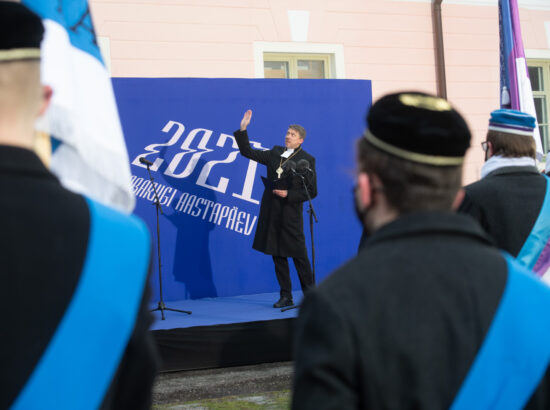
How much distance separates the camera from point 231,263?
6281 millimetres

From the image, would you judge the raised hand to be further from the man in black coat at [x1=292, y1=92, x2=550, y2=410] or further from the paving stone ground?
the man in black coat at [x1=292, y1=92, x2=550, y2=410]

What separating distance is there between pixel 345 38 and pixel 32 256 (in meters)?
7.44

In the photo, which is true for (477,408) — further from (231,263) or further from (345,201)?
(345,201)

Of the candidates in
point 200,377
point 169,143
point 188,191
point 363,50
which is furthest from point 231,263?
point 363,50

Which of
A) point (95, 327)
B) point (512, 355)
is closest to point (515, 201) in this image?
point (512, 355)

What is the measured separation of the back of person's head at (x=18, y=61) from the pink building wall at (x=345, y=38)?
Result: 631 cm

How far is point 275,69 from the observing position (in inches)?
316

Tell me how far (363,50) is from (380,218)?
7.27 metres

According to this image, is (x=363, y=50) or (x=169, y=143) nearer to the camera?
(x=169, y=143)

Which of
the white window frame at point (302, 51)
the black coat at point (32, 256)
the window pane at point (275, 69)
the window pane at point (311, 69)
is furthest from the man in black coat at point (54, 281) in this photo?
the window pane at point (311, 69)

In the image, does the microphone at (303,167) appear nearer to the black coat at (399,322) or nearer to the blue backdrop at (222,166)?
the blue backdrop at (222,166)

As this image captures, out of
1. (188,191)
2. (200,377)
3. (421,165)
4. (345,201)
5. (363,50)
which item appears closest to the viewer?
(421,165)

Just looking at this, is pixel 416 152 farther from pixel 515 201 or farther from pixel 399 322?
pixel 515 201

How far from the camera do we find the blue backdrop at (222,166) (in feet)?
20.0
